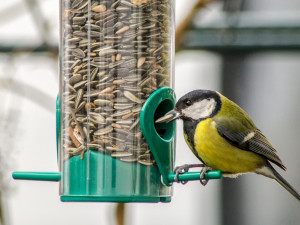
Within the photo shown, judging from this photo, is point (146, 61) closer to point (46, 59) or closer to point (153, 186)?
point (153, 186)

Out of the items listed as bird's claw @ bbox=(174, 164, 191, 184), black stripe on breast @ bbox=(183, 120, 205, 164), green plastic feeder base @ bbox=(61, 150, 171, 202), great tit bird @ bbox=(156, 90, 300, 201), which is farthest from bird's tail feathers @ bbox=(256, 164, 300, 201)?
green plastic feeder base @ bbox=(61, 150, 171, 202)

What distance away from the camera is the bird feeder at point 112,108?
5.22 m

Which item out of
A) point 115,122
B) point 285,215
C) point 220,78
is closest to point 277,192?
point 285,215

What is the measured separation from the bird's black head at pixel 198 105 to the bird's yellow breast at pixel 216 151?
8cm

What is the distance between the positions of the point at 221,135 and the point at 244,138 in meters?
0.21

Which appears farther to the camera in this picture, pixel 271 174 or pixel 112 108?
pixel 271 174

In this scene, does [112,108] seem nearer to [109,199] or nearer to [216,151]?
[109,199]

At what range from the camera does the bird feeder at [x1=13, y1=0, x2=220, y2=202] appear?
5.22 metres

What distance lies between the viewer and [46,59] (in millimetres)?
6867

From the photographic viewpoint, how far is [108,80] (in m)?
5.29

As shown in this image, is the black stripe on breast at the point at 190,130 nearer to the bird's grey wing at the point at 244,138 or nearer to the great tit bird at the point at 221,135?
the great tit bird at the point at 221,135

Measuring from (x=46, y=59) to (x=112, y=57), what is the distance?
1703 mm

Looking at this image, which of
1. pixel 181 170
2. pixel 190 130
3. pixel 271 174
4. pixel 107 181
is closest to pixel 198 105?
pixel 190 130

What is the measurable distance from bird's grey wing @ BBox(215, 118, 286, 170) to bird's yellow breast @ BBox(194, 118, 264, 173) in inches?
1.5
